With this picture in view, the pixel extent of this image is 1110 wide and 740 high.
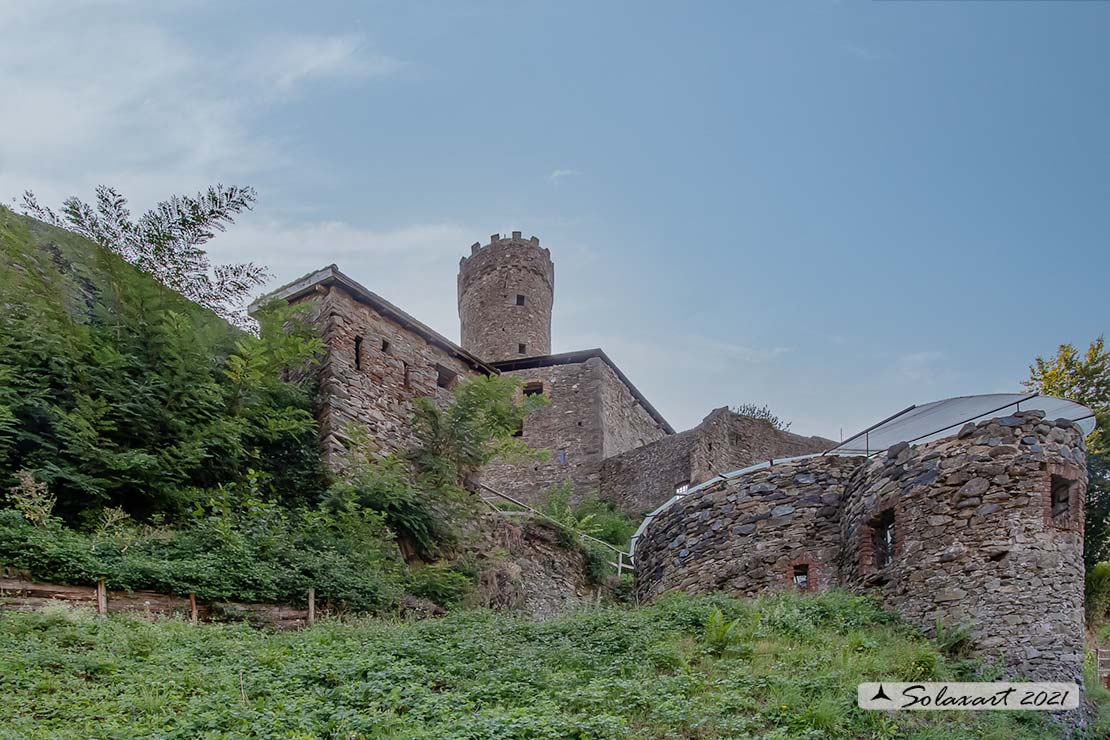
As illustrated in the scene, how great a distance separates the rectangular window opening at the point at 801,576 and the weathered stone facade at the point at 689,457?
45.1 ft

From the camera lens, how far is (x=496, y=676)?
31.3 feet

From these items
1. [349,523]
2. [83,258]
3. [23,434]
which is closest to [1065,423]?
[349,523]

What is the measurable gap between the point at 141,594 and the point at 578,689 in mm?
5299

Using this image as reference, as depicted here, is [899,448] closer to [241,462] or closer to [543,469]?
[241,462]

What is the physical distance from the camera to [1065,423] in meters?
10.8

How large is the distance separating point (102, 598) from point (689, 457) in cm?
1752

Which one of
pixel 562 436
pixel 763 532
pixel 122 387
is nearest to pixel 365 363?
pixel 122 387

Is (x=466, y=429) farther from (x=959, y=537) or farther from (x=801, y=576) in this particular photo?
→ (x=959, y=537)

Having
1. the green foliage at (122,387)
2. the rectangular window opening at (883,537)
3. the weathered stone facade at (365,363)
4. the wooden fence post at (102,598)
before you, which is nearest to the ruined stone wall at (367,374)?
the weathered stone facade at (365,363)

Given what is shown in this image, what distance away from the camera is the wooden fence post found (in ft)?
37.0

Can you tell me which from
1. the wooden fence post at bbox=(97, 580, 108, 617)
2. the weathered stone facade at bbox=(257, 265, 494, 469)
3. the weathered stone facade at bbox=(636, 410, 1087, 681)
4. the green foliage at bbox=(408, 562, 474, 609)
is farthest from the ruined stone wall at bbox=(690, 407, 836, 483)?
the wooden fence post at bbox=(97, 580, 108, 617)

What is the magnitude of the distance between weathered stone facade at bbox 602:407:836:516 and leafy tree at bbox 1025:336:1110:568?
790 centimetres

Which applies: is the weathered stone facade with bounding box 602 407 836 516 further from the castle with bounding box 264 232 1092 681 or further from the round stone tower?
the castle with bounding box 264 232 1092 681

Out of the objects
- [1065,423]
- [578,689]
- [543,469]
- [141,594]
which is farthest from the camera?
[543,469]
